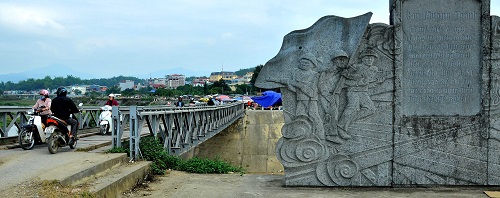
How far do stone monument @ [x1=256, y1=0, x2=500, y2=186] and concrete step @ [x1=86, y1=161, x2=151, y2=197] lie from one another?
2.52 meters

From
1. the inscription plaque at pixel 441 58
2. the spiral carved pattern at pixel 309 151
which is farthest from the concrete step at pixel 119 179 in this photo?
the inscription plaque at pixel 441 58

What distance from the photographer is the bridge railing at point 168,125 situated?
911cm

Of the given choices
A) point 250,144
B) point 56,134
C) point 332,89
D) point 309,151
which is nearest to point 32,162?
point 56,134

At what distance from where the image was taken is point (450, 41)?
7.84 metres

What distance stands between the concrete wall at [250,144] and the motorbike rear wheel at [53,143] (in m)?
16.3

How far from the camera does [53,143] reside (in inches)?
365

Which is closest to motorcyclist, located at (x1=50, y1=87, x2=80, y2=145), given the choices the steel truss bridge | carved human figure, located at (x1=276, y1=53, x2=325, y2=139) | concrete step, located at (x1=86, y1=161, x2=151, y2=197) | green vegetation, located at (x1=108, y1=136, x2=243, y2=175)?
the steel truss bridge

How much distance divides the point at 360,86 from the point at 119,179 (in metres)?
3.93

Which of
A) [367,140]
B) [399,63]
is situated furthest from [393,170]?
[399,63]

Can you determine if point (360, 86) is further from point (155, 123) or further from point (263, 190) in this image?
point (155, 123)

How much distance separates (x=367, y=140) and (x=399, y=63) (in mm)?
1315

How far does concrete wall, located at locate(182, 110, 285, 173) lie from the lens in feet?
88.4

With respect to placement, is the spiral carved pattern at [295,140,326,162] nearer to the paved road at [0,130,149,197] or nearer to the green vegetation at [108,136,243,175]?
the green vegetation at [108,136,243,175]

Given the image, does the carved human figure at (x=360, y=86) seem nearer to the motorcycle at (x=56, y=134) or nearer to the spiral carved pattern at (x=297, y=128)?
the spiral carved pattern at (x=297, y=128)
